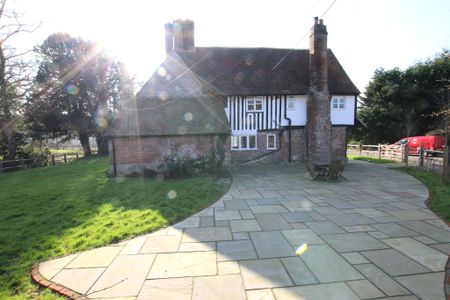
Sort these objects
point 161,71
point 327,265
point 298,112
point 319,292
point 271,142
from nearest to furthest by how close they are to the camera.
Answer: point 319,292
point 327,265
point 298,112
point 271,142
point 161,71

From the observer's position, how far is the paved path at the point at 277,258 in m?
3.42

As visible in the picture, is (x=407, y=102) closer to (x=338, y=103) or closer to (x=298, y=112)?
(x=338, y=103)

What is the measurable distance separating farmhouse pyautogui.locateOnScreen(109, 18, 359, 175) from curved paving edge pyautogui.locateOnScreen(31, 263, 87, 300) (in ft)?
29.9

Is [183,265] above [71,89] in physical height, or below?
below

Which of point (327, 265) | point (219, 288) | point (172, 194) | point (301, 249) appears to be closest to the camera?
point (219, 288)

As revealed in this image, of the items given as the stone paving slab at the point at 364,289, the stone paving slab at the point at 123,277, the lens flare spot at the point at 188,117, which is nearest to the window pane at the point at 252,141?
the lens flare spot at the point at 188,117

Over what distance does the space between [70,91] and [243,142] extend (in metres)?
22.4

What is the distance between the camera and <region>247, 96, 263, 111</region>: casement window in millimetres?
16969

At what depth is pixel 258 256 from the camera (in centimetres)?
435

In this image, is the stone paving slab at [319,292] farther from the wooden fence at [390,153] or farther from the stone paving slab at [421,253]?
the wooden fence at [390,153]

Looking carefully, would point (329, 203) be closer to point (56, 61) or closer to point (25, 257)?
point (25, 257)

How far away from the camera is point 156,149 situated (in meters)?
13.1

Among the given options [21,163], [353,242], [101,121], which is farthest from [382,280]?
[101,121]

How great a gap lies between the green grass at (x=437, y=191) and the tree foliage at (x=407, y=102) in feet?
66.7
